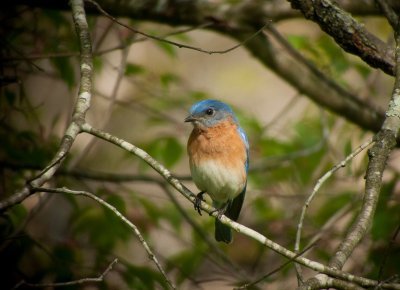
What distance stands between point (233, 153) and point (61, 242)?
6.17 feet

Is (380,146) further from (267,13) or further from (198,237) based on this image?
(198,237)

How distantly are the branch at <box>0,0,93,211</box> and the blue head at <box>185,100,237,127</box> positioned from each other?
6.27ft

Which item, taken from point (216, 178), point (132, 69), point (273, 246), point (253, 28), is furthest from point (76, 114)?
point (253, 28)

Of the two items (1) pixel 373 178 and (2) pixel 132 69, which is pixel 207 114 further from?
(1) pixel 373 178

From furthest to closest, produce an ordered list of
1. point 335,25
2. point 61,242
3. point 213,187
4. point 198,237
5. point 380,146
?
1. point 198,237
2. point 61,242
3. point 213,187
4. point 335,25
5. point 380,146

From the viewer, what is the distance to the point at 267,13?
5469 millimetres

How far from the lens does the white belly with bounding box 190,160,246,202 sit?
5.14 m

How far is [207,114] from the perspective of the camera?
17.8 feet

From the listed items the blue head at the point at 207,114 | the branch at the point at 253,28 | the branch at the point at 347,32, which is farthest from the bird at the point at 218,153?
the branch at the point at 347,32

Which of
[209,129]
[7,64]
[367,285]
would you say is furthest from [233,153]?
[367,285]

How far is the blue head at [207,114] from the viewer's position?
539 cm

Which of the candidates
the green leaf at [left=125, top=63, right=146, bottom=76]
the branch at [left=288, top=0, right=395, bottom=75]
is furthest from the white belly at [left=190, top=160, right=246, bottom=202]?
the branch at [left=288, top=0, right=395, bottom=75]

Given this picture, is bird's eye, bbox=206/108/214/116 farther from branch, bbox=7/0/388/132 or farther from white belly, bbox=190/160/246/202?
branch, bbox=7/0/388/132

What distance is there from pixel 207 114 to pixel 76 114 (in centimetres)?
238
